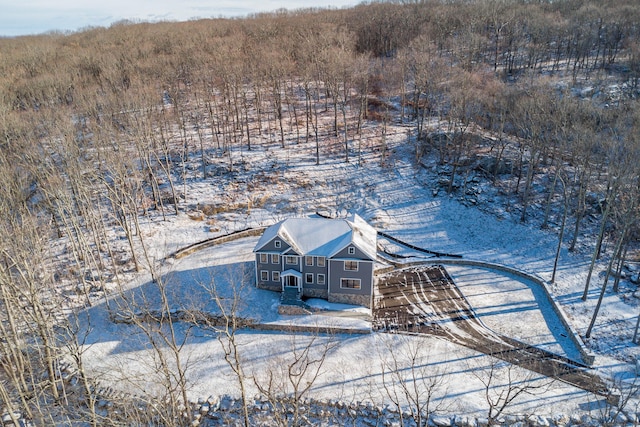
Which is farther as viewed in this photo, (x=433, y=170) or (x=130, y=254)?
(x=433, y=170)

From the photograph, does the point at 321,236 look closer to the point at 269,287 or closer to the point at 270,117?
the point at 269,287

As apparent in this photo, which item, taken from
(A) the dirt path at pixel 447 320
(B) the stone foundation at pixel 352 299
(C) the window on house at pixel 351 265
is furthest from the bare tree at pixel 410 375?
(C) the window on house at pixel 351 265

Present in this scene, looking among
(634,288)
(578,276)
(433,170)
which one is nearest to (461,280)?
(578,276)

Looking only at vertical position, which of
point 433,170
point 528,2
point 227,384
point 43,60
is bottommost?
point 227,384

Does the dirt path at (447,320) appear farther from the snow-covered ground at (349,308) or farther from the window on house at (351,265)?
the window on house at (351,265)

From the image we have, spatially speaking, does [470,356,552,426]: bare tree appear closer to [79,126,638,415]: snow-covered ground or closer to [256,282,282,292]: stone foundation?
[79,126,638,415]: snow-covered ground

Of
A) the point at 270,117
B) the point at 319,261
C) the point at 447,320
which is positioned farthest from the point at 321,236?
the point at 270,117

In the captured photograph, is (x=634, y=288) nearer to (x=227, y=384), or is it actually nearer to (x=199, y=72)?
(x=227, y=384)
